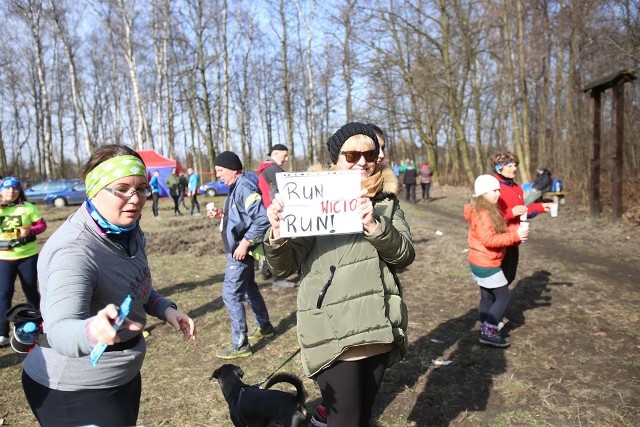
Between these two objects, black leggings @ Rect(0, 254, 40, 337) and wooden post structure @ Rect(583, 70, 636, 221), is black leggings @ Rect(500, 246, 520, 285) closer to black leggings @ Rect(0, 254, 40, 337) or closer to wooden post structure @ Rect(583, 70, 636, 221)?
black leggings @ Rect(0, 254, 40, 337)

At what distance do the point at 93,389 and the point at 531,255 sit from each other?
8.70 m

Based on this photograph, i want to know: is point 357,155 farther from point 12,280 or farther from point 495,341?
point 12,280

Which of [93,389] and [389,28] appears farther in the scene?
[389,28]

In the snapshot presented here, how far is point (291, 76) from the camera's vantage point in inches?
1532

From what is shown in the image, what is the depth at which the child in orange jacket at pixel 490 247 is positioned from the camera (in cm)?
450

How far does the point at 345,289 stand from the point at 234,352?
9.44 ft

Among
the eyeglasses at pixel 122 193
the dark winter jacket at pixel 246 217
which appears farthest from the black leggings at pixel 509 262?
the eyeglasses at pixel 122 193

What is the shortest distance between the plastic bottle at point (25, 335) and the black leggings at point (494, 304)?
404cm

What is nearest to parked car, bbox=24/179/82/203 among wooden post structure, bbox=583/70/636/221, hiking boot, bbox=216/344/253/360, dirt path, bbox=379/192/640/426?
dirt path, bbox=379/192/640/426

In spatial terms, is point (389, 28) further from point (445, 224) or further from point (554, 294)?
point (554, 294)

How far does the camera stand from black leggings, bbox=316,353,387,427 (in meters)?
2.35

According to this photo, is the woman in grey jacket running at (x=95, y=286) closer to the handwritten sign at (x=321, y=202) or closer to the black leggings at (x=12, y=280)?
the handwritten sign at (x=321, y=202)

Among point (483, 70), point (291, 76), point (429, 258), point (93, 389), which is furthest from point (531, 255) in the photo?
point (291, 76)

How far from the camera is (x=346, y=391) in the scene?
2354 millimetres
